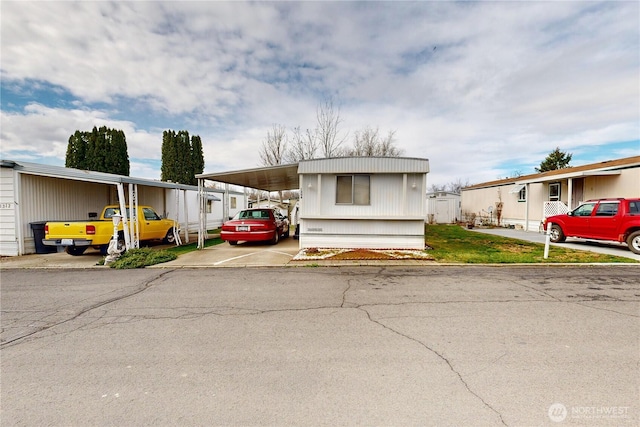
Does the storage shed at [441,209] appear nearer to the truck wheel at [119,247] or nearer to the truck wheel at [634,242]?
the truck wheel at [634,242]

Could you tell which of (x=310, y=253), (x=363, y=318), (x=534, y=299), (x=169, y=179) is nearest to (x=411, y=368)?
(x=363, y=318)

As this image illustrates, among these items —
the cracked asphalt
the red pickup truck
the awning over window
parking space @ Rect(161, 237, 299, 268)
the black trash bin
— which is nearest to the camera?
the cracked asphalt

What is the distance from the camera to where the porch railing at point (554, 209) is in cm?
1573

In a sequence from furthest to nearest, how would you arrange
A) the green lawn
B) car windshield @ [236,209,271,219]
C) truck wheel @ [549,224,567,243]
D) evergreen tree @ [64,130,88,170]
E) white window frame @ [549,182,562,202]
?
evergreen tree @ [64,130,88,170]
white window frame @ [549,182,562,202]
car windshield @ [236,209,271,219]
truck wheel @ [549,224,567,243]
the green lawn

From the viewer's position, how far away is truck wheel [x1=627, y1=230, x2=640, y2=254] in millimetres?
9891

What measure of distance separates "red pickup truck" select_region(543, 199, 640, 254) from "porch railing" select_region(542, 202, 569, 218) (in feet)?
12.1

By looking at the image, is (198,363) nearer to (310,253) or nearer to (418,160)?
(310,253)

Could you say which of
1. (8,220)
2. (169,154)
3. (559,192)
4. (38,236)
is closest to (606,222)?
(559,192)

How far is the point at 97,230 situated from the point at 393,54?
14313 mm

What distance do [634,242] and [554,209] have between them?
21.6ft

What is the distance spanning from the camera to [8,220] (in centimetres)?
1083

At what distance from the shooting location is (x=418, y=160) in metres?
10.4

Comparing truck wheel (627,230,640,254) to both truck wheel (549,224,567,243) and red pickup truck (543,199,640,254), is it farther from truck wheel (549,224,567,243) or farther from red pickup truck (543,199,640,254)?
truck wheel (549,224,567,243)

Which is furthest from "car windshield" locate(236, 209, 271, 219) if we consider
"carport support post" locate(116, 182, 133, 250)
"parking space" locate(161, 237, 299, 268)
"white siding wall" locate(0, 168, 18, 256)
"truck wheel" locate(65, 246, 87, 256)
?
"white siding wall" locate(0, 168, 18, 256)
